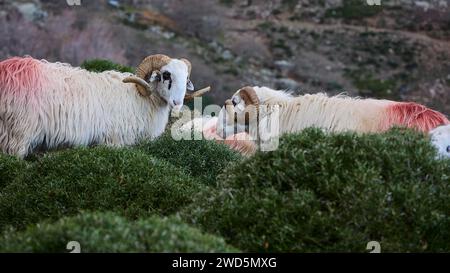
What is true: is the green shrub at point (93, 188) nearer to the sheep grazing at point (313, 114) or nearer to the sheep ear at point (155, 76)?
the sheep grazing at point (313, 114)

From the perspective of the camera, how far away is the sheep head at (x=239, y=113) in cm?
1501

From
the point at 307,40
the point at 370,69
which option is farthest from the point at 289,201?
the point at 307,40

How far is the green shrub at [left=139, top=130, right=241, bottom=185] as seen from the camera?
12789 millimetres

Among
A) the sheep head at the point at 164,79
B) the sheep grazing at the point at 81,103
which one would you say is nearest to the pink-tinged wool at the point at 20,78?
the sheep grazing at the point at 81,103

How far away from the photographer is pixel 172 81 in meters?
14.8

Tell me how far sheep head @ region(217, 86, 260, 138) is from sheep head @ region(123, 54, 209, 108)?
868 mm

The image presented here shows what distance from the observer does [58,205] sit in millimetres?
10492

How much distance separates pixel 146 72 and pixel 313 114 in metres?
2.75

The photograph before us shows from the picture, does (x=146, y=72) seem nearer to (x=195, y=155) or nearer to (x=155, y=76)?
(x=155, y=76)

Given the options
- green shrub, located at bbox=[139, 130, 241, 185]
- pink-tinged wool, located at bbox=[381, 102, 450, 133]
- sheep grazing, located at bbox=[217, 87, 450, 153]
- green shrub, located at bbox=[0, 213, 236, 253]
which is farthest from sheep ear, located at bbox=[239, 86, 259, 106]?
green shrub, located at bbox=[0, 213, 236, 253]

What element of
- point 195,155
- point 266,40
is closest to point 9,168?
point 195,155

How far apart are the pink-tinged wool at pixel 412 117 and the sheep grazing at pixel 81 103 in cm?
320

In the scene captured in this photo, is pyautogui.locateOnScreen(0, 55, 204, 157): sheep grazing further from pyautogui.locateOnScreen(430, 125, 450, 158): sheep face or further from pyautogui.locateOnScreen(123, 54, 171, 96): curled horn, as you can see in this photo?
pyautogui.locateOnScreen(430, 125, 450, 158): sheep face
